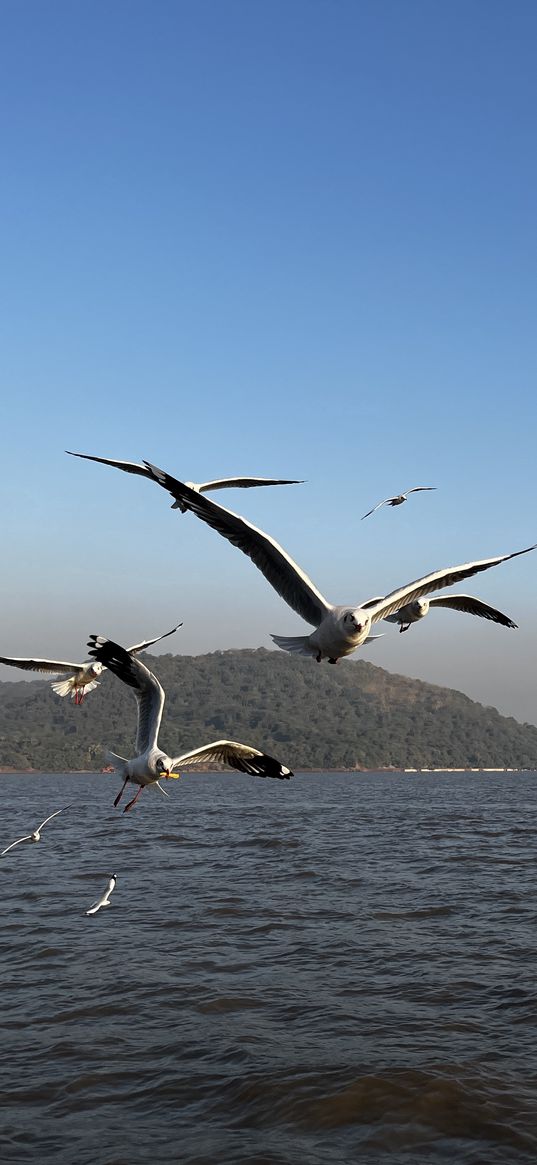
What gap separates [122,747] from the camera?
177750 mm

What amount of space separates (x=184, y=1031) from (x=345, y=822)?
37577 mm

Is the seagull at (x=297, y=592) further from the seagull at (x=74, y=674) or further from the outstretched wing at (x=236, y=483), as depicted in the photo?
the seagull at (x=74, y=674)

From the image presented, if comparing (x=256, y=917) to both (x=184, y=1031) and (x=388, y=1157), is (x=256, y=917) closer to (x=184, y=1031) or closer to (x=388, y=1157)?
(x=184, y=1031)

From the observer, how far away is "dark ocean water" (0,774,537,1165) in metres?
8.98

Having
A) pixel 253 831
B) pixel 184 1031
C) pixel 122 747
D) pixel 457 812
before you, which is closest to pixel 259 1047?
pixel 184 1031

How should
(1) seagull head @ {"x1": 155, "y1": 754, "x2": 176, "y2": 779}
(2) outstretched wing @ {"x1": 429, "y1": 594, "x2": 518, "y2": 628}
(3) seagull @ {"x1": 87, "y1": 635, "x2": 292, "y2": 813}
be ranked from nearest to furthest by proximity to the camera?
(3) seagull @ {"x1": 87, "y1": 635, "x2": 292, "y2": 813}
(1) seagull head @ {"x1": 155, "y1": 754, "x2": 176, "y2": 779}
(2) outstretched wing @ {"x1": 429, "y1": 594, "x2": 518, "y2": 628}

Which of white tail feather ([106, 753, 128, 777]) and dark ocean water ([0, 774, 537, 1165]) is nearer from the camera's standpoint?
dark ocean water ([0, 774, 537, 1165])

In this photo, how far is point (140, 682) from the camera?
41.1 ft

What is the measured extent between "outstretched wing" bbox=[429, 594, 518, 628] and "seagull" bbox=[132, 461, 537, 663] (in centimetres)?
434

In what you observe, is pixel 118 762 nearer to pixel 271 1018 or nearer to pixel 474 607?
pixel 271 1018

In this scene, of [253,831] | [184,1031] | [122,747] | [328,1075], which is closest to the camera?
[328,1075]

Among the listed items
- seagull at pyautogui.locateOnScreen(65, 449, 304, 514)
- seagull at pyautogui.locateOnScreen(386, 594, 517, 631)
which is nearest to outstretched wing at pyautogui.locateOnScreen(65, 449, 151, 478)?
seagull at pyautogui.locateOnScreen(65, 449, 304, 514)

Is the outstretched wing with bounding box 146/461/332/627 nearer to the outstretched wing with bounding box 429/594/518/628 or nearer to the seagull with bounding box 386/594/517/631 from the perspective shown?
the seagull with bounding box 386/594/517/631

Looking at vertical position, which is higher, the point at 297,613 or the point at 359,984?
the point at 297,613
